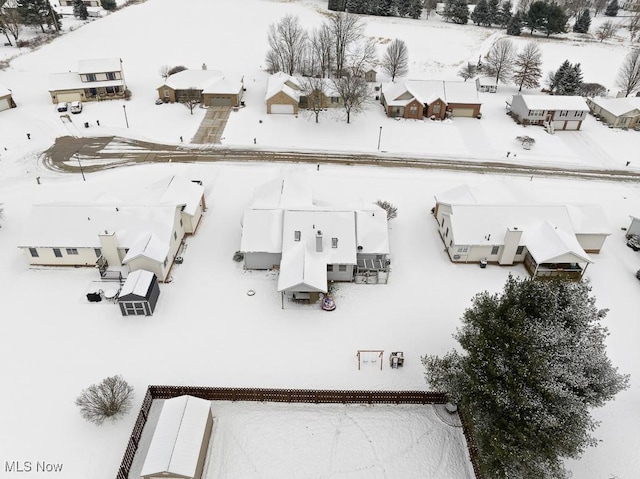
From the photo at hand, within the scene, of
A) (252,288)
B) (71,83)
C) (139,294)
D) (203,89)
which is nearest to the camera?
(139,294)

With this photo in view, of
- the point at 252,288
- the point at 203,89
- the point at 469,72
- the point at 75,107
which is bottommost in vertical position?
the point at 252,288

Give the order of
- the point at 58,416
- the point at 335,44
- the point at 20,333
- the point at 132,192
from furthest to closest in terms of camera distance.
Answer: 1. the point at 335,44
2. the point at 132,192
3. the point at 20,333
4. the point at 58,416

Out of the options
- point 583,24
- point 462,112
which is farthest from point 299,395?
point 583,24

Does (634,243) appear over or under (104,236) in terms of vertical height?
under

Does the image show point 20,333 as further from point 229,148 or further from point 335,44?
point 335,44

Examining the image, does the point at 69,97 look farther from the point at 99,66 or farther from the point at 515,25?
the point at 515,25

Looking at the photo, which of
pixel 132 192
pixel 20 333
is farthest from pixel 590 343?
pixel 132 192
